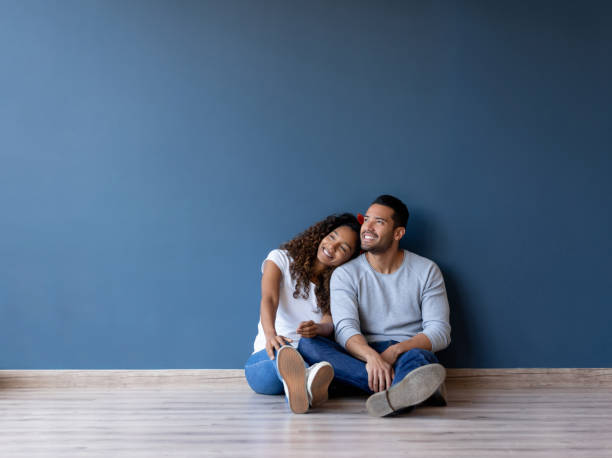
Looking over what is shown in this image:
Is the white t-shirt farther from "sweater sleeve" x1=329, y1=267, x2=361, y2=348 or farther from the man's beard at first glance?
the man's beard

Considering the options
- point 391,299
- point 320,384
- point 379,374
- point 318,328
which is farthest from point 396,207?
point 320,384

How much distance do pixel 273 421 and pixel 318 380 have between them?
213 mm

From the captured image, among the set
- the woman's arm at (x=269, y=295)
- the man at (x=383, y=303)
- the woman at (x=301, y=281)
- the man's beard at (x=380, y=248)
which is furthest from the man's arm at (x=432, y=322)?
the woman's arm at (x=269, y=295)

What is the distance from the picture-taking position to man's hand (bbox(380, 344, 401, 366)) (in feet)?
6.53

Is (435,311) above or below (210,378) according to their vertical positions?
above

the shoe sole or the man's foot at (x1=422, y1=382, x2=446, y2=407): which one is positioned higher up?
the shoe sole

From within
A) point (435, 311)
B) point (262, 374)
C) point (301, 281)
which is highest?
point (301, 281)

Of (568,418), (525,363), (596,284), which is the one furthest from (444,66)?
(568,418)

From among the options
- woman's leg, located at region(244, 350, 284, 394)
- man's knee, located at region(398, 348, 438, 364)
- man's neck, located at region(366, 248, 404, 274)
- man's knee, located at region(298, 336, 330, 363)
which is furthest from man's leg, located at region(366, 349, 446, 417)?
man's neck, located at region(366, 248, 404, 274)

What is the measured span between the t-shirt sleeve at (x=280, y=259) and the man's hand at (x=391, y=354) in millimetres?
559

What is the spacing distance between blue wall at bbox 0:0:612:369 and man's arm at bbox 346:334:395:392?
57cm

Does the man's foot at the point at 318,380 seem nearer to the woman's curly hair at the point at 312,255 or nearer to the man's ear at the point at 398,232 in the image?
the woman's curly hair at the point at 312,255

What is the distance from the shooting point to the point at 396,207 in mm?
2232

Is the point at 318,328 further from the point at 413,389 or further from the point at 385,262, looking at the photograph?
the point at 413,389
